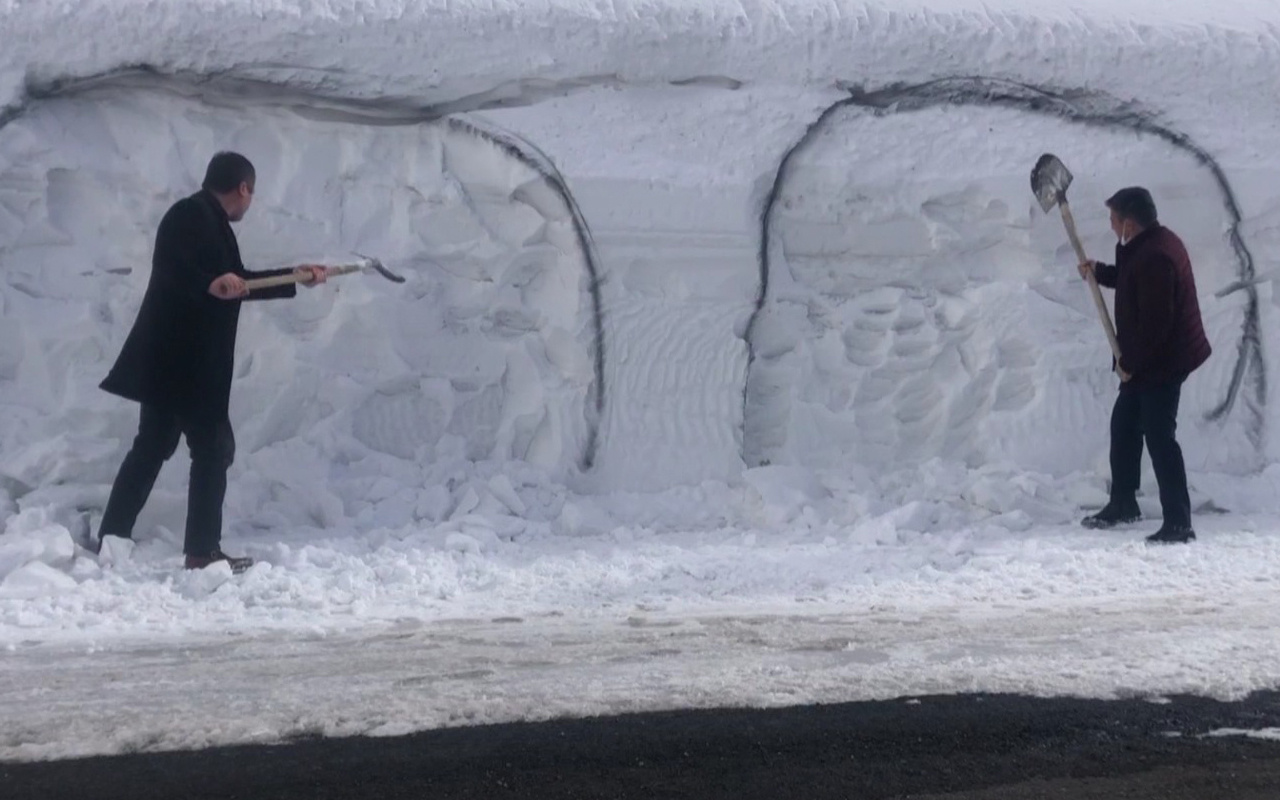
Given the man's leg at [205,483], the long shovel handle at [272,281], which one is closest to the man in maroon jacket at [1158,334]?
the long shovel handle at [272,281]

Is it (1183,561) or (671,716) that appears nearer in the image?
(671,716)

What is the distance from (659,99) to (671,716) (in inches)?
159

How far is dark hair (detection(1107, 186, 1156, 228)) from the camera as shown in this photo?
674 centimetres

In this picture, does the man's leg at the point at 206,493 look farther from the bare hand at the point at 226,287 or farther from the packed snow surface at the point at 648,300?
the bare hand at the point at 226,287

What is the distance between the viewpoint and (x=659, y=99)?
7.47 metres

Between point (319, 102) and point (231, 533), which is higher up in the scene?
point (319, 102)

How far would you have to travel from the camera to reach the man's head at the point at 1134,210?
265 inches

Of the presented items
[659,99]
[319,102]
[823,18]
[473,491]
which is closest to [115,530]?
[473,491]

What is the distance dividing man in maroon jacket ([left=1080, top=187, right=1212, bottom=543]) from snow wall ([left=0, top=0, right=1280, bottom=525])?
84 centimetres

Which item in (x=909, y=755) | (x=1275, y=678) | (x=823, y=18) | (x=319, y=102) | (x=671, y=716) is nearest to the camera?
(x=909, y=755)

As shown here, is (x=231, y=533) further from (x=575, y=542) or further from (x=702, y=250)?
(x=702, y=250)

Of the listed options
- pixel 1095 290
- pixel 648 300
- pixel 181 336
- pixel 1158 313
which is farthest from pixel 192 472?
pixel 1158 313

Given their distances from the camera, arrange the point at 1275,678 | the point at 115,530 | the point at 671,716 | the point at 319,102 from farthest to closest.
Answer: the point at 319,102, the point at 115,530, the point at 1275,678, the point at 671,716

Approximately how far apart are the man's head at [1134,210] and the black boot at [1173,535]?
1.33 metres
